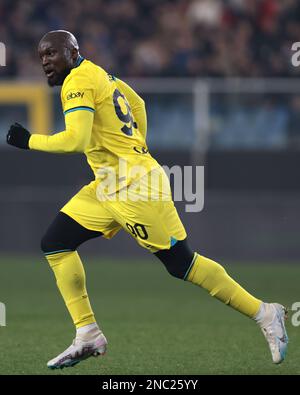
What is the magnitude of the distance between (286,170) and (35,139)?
8.80m

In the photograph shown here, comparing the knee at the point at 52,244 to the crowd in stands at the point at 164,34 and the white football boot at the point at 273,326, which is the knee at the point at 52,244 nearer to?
the white football boot at the point at 273,326

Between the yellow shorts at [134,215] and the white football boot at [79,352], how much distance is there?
695 millimetres

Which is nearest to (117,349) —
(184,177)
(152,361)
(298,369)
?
(152,361)

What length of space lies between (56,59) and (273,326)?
7.14ft

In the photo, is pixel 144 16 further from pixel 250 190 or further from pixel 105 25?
pixel 250 190

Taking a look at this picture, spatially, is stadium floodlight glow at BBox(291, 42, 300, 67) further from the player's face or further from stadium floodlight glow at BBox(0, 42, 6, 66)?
the player's face

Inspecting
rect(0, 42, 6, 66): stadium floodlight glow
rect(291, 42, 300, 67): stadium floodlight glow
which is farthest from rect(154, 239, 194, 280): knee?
rect(0, 42, 6, 66): stadium floodlight glow

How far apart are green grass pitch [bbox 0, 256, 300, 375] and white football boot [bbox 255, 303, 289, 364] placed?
16 cm

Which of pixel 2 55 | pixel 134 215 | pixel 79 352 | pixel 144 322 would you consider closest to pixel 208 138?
pixel 2 55

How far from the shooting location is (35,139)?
6.75 m

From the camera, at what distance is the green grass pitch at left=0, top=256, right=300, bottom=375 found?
7035mm

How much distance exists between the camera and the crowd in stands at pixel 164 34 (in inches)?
631

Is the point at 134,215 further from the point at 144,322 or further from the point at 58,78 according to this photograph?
the point at 144,322

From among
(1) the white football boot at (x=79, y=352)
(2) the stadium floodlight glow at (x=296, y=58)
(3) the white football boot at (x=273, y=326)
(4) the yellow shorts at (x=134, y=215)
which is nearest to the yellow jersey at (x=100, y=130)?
(4) the yellow shorts at (x=134, y=215)
